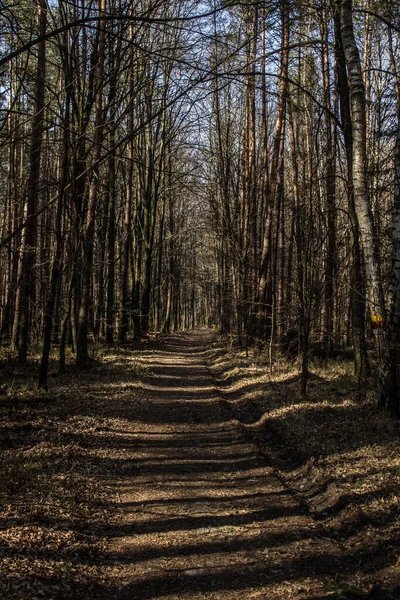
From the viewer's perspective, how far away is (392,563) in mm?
4062

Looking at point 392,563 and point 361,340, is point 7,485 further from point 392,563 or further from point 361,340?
point 361,340

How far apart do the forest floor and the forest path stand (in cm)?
2

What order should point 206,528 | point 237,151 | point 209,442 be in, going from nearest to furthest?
point 206,528 < point 209,442 < point 237,151

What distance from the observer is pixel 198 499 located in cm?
583

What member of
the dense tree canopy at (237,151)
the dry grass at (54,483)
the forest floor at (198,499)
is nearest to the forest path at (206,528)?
the forest floor at (198,499)

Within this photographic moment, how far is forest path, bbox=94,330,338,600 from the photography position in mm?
3961

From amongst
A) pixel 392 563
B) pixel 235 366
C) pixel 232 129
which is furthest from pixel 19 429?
pixel 232 129

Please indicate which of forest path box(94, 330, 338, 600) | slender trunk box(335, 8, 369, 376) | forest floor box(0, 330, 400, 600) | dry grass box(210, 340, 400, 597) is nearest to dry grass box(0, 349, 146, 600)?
forest floor box(0, 330, 400, 600)

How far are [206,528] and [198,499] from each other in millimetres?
821

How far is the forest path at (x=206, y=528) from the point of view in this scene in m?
3.96

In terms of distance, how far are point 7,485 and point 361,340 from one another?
7256 mm

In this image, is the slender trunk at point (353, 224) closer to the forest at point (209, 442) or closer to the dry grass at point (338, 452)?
the forest at point (209, 442)

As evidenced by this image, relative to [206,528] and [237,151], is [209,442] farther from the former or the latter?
[237,151]

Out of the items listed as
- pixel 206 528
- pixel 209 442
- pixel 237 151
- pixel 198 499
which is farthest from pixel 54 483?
pixel 237 151
